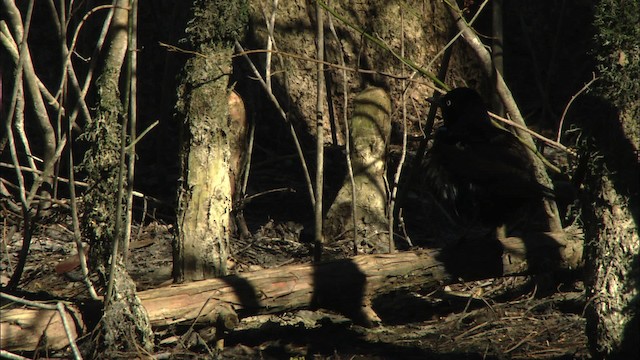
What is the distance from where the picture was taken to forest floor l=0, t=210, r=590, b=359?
5.03 m

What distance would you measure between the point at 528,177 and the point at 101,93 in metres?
3.11

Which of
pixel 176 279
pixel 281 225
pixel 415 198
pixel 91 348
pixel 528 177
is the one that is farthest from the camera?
pixel 415 198

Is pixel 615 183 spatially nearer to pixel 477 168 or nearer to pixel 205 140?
pixel 477 168

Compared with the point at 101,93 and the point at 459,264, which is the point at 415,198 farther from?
the point at 101,93

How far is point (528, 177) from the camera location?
594 cm

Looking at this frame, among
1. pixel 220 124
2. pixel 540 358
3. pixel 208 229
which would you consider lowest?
pixel 540 358

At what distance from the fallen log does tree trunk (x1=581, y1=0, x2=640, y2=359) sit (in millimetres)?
1268

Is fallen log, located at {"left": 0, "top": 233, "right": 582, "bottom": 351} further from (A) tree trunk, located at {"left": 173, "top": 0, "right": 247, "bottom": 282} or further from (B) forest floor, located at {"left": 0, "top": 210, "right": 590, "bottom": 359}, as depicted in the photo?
(A) tree trunk, located at {"left": 173, "top": 0, "right": 247, "bottom": 282}

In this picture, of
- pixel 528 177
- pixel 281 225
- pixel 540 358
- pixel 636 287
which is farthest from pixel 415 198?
pixel 636 287

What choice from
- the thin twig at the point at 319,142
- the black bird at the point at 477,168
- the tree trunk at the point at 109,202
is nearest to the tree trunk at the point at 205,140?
the tree trunk at the point at 109,202

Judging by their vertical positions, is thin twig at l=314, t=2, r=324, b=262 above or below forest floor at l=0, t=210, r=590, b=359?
above

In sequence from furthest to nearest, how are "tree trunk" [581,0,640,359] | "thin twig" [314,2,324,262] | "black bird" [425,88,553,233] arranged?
"black bird" [425,88,553,233], "thin twig" [314,2,324,262], "tree trunk" [581,0,640,359]

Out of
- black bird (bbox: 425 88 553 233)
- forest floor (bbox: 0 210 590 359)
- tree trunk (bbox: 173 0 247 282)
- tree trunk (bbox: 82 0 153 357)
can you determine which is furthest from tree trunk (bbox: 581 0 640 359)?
tree trunk (bbox: 82 0 153 357)

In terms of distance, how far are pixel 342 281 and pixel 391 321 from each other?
2.60 feet
